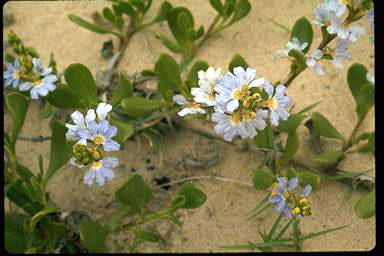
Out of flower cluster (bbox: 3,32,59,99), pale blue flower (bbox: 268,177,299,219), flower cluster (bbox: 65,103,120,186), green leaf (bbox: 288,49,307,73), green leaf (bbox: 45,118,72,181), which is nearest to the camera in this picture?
flower cluster (bbox: 65,103,120,186)

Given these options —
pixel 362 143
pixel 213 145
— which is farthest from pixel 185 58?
pixel 362 143

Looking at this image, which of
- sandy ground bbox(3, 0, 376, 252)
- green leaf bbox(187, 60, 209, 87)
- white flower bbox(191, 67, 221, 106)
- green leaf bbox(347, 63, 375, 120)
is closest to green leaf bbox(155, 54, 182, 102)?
green leaf bbox(187, 60, 209, 87)

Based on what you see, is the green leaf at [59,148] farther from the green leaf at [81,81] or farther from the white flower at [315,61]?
the white flower at [315,61]

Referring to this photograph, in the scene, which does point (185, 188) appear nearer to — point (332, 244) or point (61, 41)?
point (332, 244)

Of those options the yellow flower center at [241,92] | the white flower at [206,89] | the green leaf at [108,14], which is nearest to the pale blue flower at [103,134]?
the white flower at [206,89]

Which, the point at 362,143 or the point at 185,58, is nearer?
the point at 362,143

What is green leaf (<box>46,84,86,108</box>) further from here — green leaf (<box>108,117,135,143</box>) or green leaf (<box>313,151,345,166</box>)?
green leaf (<box>313,151,345,166</box>)
